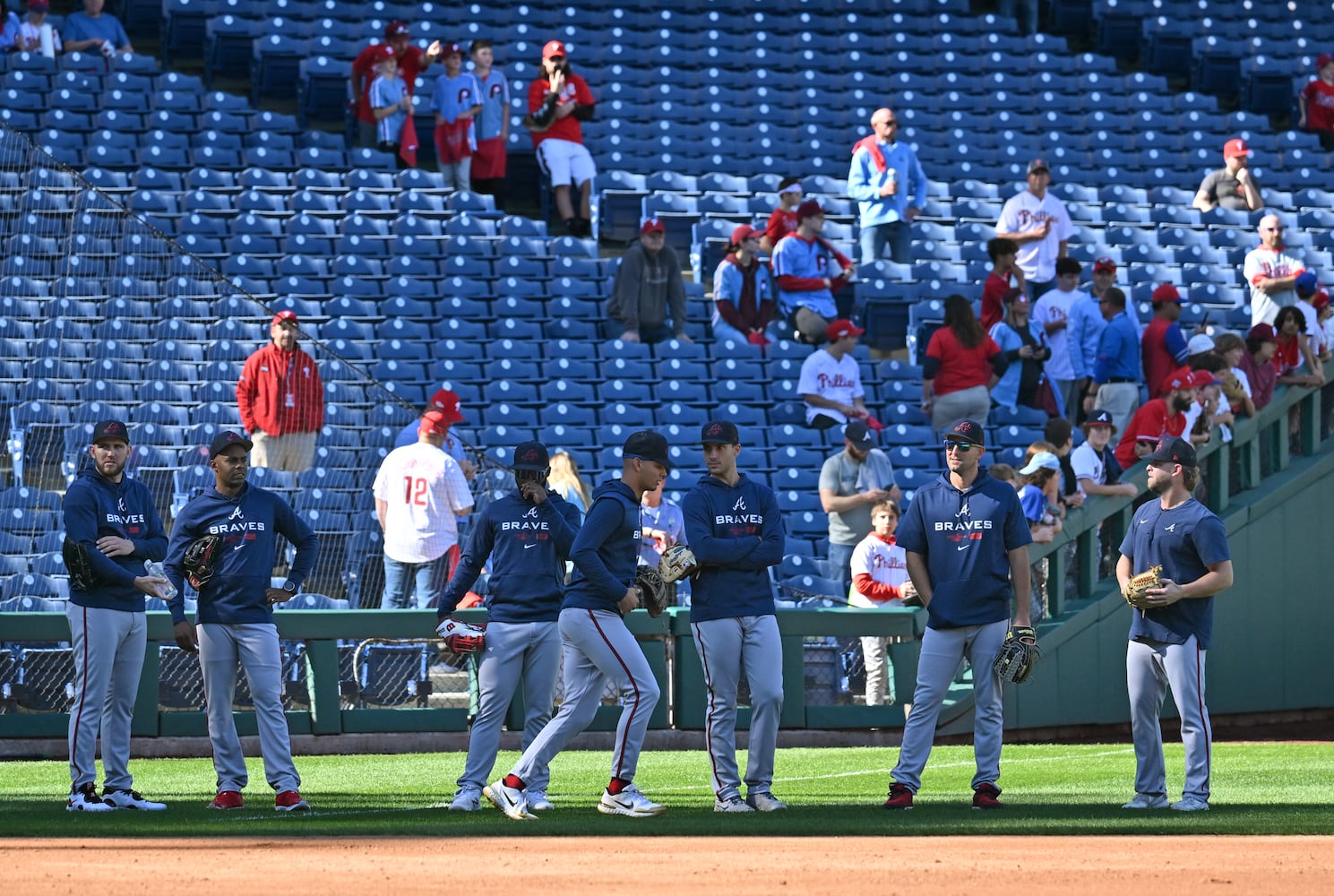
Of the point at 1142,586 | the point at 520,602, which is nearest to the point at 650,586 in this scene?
the point at 520,602

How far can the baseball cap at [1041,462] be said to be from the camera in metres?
13.4

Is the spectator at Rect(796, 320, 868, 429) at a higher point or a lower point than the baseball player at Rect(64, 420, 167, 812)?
higher

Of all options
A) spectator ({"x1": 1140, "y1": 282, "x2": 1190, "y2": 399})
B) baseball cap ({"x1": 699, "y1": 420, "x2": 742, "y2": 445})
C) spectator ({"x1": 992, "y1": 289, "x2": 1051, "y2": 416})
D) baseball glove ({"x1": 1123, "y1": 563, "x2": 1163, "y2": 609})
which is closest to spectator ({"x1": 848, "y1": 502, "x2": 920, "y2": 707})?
spectator ({"x1": 992, "y1": 289, "x2": 1051, "y2": 416})

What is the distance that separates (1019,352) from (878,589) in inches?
140

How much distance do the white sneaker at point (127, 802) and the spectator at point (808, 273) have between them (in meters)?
8.81

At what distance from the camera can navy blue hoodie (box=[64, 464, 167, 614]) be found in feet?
30.1

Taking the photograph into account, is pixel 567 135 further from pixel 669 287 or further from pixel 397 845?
pixel 397 845

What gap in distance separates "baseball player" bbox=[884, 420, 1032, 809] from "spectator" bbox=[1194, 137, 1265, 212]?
11.9 meters

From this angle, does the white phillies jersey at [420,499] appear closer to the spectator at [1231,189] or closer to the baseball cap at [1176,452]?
the baseball cap at [1176,452]

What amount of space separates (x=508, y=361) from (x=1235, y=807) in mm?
8526

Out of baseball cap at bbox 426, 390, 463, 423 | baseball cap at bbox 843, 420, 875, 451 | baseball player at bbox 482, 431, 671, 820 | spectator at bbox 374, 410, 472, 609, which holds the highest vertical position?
baseball cap at bbox 426, 390, 463, 423

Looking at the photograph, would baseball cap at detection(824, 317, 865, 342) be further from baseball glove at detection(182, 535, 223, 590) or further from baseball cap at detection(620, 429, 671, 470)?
baseball glove at detection(182, 535, 223, 590)

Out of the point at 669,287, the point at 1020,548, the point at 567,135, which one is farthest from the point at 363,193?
the point at 1020,548

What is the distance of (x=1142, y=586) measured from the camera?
8.83 meters
